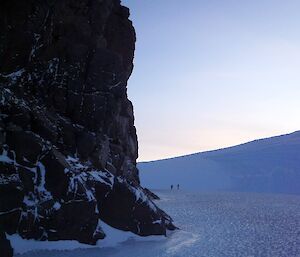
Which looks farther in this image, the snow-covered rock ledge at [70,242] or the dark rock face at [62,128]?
the dark rock face at [62,128]

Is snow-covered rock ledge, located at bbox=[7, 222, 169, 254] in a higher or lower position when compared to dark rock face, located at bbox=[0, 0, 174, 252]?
lower

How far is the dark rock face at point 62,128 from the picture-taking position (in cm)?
2369

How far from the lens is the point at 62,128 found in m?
28.4

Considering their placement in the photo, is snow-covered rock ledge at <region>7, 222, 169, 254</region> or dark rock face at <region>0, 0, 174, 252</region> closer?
snow-covered rock ledge at <region>7, 222, 169, 254</region>

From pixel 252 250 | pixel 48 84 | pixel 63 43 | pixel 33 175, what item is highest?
pixel 63 43

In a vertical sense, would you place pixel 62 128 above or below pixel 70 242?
above

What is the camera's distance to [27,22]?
2956 cm

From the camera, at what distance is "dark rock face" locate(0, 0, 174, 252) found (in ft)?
77.7

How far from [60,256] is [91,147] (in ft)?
29.8

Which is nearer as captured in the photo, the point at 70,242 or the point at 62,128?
the point at 70,242

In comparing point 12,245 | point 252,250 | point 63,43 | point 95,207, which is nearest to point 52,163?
point 95,207

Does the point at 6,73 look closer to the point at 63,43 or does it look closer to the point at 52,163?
the point at 63,43

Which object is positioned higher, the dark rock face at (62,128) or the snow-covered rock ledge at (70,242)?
the dark rock face at (62,128)

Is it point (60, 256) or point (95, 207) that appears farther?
point (95, 207)
